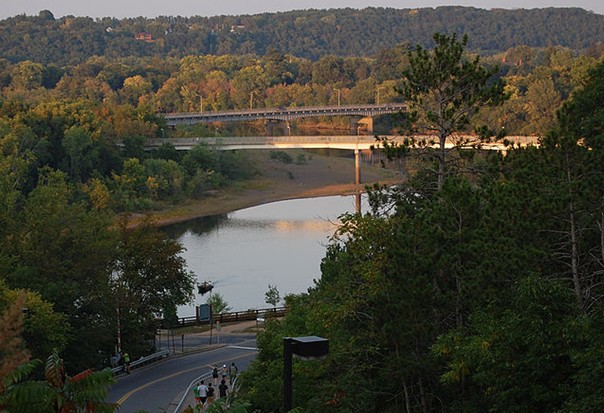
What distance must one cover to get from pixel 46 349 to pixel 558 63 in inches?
4967

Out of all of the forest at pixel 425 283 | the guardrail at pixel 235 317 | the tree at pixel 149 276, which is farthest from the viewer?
the guardrail at pixel 235 317

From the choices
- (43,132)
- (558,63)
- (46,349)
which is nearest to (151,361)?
(46,349)

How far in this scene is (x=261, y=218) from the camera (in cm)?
8650

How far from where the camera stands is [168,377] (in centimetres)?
3397

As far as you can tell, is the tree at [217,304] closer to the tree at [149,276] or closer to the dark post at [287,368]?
the tree at [149,276]

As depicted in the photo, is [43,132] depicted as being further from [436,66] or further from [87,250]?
[436,66]

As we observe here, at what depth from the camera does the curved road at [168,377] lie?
97.9 feet

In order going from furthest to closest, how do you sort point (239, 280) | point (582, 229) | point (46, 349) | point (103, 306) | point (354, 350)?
point (239, 280) < point (103, 306) < point (46, 349) < point (354, 350) < point (582, 229)

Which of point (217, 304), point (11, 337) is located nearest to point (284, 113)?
point (217, 304)

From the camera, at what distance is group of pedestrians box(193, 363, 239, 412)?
27875 millimetres

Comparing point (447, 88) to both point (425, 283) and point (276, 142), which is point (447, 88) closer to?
point (425, 283)

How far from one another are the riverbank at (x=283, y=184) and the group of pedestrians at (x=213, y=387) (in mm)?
49980

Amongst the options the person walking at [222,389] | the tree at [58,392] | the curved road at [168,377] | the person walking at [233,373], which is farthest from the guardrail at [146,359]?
the tree at [58,392]

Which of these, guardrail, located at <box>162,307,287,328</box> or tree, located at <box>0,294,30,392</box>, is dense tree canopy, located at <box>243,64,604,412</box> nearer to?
tree, located at <box>0,294,30,392</box>
